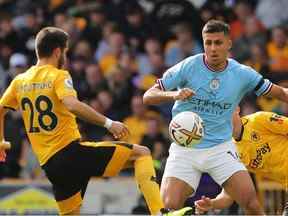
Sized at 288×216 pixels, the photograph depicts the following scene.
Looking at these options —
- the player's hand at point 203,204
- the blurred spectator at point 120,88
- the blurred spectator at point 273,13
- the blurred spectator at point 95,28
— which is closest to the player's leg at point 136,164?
the player's hand at point 203,204

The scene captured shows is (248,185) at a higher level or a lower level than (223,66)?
lower

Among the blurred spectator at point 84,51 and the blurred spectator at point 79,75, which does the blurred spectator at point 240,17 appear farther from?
the blurred spectator at point 79,75

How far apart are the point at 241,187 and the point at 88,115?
62.9 inches

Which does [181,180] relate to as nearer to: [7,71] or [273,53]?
[273,53]

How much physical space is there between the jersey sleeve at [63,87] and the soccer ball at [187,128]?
936mm

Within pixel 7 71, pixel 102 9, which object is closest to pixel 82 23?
pixel 102 9

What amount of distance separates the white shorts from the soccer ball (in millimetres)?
349

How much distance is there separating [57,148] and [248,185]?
178 centimetres

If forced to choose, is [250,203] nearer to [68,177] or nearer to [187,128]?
[187,128]

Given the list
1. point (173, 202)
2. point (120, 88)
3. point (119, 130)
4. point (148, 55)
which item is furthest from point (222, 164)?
point (148, 55)

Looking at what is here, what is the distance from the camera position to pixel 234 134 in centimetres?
1055

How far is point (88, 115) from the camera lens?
9.19 metres

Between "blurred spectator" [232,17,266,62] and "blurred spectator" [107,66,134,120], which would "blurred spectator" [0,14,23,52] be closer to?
"blurred spectator" [107,66,134,120]

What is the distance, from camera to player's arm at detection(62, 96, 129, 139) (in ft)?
30.1
